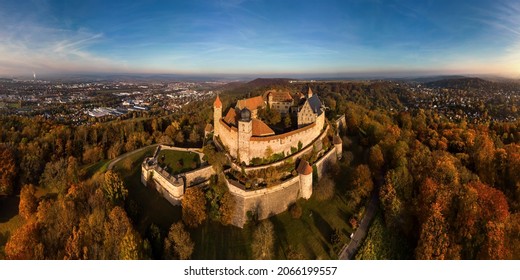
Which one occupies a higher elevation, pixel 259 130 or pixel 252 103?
pixel 252 103

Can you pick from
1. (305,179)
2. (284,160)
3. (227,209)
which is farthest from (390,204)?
(227,209)

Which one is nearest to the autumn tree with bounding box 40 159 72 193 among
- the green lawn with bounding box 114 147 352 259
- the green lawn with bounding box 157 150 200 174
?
the green lawn with bounding box 114 147 352 259

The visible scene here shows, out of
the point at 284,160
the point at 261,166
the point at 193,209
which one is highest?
the point at 284,160

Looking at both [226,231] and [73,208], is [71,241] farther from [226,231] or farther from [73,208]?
[226,231]

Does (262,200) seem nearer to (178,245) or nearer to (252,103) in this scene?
(178,245)

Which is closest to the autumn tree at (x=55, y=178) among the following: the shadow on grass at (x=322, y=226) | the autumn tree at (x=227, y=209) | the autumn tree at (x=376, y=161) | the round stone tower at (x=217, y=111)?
the round stone tower at (x=217, y=111)

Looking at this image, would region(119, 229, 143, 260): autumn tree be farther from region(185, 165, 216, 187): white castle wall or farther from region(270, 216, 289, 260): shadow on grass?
region(185, 165, 216, 187): white castle wall

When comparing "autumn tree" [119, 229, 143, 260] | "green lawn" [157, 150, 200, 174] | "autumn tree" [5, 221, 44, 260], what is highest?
"green lawn" [157, 150, 200, 174]

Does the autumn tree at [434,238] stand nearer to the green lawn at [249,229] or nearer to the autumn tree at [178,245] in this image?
the green lawn at [249,229]
